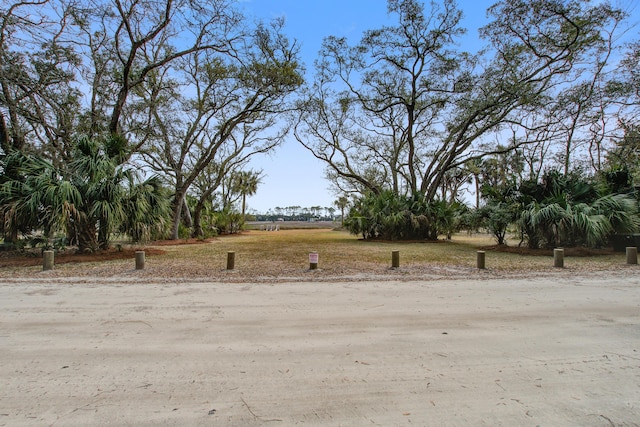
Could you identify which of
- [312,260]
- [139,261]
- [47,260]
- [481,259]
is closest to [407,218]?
[481,259]

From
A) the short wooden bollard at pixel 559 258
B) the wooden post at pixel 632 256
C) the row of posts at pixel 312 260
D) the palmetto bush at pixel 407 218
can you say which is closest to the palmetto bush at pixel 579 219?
the wooden post at pixel 632 256

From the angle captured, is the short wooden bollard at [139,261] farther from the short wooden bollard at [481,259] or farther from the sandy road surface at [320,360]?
the short wooden bollard at [481,259]

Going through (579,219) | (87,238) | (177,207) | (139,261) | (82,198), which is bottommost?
(139,261)

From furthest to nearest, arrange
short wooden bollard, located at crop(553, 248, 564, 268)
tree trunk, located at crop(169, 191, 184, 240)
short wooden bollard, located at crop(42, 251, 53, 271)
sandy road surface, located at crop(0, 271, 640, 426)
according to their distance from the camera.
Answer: tree trunk, located at crop(169, 191, 184, 240), short wooden bollard, located at crop(553, 248, 564, 268), short wooden bollard, located at crop(42, 251, 53, 271), sandy road surface, located at crop(0, 271, 640, 426)

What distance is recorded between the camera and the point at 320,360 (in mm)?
2910

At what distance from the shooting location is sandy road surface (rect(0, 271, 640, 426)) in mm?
2143

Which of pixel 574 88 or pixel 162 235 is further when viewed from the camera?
pixel 574 88

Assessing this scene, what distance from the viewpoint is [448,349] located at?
3.13 m

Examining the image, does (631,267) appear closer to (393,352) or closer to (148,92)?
(393,352)

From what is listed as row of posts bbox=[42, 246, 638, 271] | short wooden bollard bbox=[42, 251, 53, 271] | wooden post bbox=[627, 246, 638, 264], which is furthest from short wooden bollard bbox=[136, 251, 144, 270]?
wooden post bbox=[627, 246, 638, 264]

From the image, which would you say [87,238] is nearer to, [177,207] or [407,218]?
[177,207]

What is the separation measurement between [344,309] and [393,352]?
150 cm

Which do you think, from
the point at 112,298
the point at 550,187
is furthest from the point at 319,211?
the point at 112,298

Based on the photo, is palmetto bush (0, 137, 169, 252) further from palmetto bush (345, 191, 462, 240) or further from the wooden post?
the wooden post
